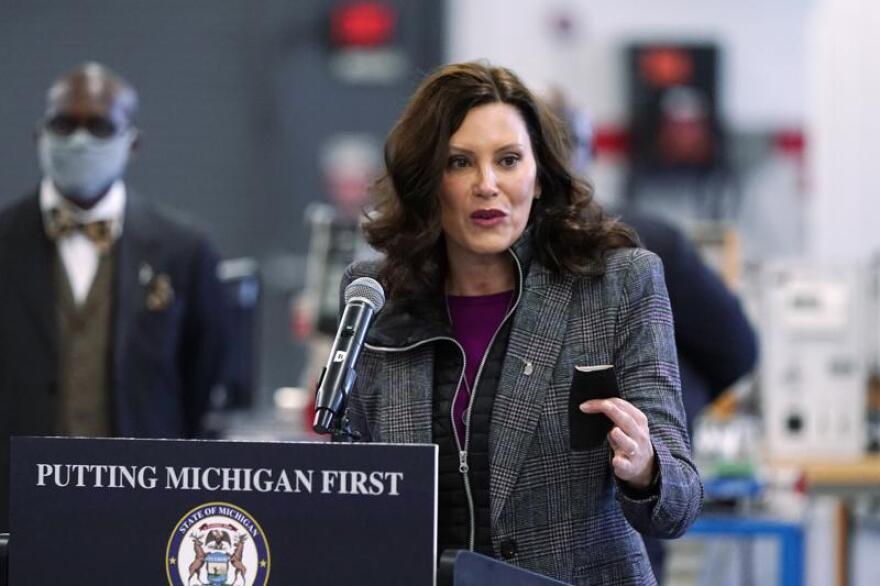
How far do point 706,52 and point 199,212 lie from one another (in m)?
2.79

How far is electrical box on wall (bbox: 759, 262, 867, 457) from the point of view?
5.30m

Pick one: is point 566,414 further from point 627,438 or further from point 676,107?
point 676,107

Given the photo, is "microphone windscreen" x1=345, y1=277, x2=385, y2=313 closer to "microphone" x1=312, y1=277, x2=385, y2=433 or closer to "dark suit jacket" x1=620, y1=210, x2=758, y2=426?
"microphone" x1=312, y1=277, x2=385, y2=433

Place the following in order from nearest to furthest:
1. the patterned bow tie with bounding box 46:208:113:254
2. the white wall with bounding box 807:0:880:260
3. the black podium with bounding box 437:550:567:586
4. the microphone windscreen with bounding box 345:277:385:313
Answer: the black podium with bounding box 437:550:567:586
the microphone windscreen with bounding box 345:277:385:313
the patterned bow tie with bounding box 46:208:113:254
the white wall with bounding box 807:0:880:260

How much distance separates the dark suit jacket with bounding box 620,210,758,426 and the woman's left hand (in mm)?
1182

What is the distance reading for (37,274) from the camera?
3639 millimetres

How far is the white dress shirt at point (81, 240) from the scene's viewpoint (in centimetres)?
371

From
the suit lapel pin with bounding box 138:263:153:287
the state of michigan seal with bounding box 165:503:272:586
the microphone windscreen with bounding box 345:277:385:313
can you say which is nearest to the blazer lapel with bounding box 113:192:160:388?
the suit lapel pin with bounding box 138:263:153:287

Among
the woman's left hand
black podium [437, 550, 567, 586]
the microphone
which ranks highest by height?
the microphone

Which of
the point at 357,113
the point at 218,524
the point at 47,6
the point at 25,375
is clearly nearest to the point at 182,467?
the point at 218,524

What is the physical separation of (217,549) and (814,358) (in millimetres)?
3931

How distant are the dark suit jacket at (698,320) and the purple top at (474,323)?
0.93 meters

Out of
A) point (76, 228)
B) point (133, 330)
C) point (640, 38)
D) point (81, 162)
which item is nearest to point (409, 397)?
point (133, 330)

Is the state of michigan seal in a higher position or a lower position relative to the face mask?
lower
